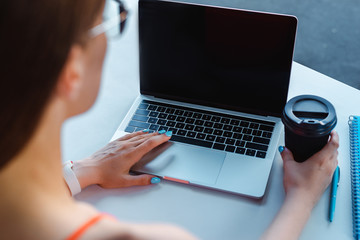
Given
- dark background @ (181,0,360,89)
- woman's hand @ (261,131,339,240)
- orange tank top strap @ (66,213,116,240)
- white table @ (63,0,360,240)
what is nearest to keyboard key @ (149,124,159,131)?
white table @ (63,0,360,240)

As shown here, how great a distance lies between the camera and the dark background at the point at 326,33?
8.29 feet

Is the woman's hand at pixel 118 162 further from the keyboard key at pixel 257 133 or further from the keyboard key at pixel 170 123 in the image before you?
the keyboard key at pixel 257 133

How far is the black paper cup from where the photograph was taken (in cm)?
91

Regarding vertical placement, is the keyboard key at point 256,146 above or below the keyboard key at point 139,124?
above

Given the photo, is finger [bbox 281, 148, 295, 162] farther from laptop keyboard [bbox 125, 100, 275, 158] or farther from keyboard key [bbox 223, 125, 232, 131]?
keyboard key [bbox 223, 125, 232, 131]

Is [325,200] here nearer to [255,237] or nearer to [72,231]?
[255,237]

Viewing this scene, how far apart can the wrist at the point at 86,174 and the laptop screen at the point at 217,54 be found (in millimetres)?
334

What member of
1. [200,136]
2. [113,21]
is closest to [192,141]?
[200,136]

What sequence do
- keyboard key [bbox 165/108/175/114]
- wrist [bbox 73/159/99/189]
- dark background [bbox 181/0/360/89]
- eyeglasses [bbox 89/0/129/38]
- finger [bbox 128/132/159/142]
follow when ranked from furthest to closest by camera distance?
dark background [bbox 181/0/360/89] → keyboard key [bbox 165/108/175/114] → finger [bbox 128/132/159/142] → wrist [bbox 73/159/99/189] → eyeglasses [bbox 89/0/129/38]

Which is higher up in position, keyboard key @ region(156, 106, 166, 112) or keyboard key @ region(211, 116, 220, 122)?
keyboard key @ region(211, 116, 220, 122)

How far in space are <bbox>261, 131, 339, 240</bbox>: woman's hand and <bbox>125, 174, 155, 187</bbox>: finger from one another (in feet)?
0.95

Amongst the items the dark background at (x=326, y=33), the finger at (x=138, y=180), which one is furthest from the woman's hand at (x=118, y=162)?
the dark background at (x=326, y=33)

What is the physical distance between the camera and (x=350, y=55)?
102 inches

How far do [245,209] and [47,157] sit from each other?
511mm
